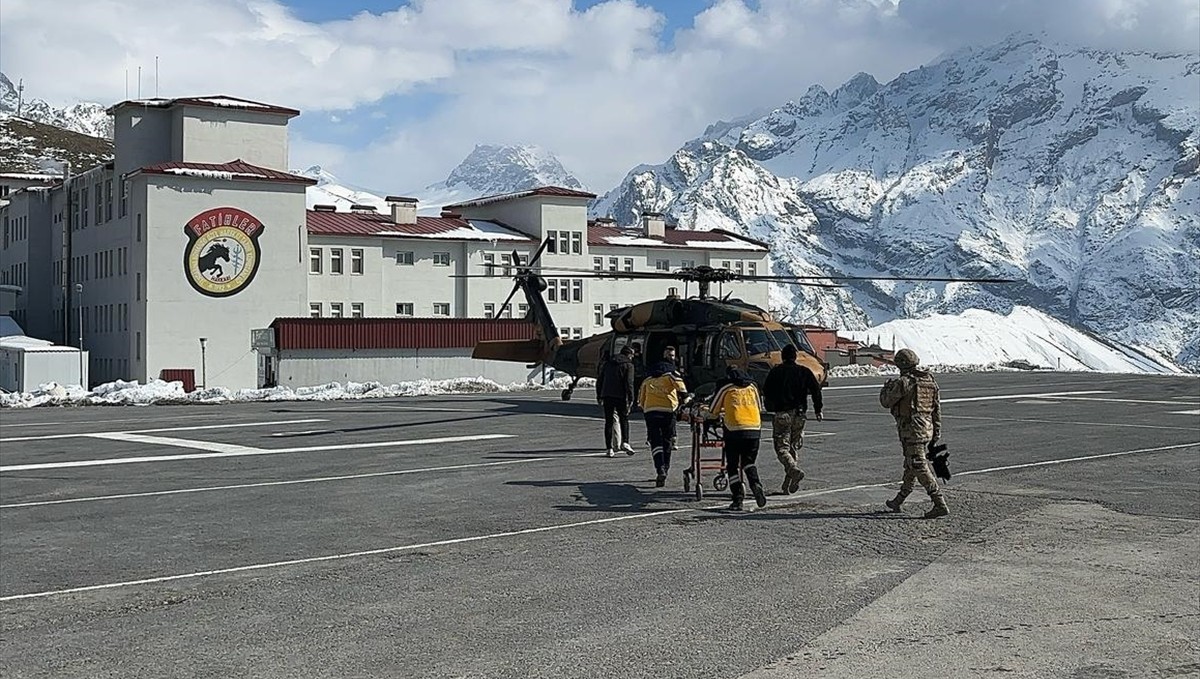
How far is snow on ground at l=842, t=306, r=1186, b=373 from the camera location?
379 feet

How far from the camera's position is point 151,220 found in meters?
55.8

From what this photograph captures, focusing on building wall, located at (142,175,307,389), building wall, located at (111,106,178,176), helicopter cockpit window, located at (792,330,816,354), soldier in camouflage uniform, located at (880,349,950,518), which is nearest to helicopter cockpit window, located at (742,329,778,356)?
helicopter cockpit window, located at (792,330,816,354)

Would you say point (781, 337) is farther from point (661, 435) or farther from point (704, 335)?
point (661, 435)

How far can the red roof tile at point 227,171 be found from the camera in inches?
2211

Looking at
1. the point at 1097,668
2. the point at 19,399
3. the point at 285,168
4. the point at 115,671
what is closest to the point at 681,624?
the point at 1097,668

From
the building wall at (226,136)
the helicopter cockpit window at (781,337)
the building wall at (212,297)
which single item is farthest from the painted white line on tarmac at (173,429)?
the building wall at (226,136)

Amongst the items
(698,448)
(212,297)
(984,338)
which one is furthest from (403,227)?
(984,338)

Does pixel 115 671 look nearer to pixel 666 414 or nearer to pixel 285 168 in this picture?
pixel 666 414

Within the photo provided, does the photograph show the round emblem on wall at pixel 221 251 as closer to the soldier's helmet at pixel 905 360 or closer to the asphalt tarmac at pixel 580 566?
the asphalt tarmac at pixel 580 566

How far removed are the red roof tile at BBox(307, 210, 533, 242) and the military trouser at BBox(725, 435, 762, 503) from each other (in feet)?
188

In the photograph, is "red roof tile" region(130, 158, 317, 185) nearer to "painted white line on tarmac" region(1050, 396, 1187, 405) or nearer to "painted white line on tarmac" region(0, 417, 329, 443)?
"painted white line on tarmac" region(0, 417, 329, 443)

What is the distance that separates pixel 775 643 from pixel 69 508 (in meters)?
10.5

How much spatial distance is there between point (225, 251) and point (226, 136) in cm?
734

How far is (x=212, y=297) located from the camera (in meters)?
57.4
